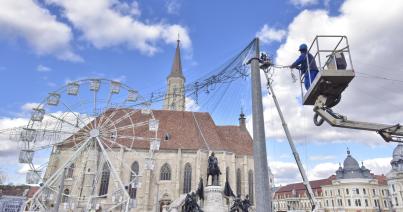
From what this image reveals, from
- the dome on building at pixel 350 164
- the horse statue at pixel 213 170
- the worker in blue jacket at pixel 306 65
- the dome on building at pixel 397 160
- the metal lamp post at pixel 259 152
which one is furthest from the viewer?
the dome on building at pixel 350 164

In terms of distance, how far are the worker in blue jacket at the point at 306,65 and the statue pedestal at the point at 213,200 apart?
11.5m

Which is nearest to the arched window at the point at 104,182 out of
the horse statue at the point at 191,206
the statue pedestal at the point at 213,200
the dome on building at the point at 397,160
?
the statue pedestal at the point at 213,200

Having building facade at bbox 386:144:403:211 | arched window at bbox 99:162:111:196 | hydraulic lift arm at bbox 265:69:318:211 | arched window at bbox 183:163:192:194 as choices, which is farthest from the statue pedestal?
building facade at bbox 386:144:403:211

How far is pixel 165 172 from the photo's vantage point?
105 feet

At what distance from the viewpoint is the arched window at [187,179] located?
103 feet

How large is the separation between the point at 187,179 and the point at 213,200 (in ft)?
50.4

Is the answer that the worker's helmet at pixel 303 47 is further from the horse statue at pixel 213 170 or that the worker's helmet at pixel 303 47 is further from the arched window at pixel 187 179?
the arched window at pixel 187 179

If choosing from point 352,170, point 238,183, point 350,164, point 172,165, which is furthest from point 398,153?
point 172,165

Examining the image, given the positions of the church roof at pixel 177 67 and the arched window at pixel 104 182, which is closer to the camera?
the arched window at pixel 104 182

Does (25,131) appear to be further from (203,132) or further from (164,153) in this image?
(203,132)

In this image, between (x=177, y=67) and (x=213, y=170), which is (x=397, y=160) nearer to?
(x=177, y=67)

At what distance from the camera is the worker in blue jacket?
6.96 metres

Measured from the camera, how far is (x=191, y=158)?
32625mm

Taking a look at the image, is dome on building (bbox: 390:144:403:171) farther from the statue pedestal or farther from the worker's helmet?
the worker's helmet
